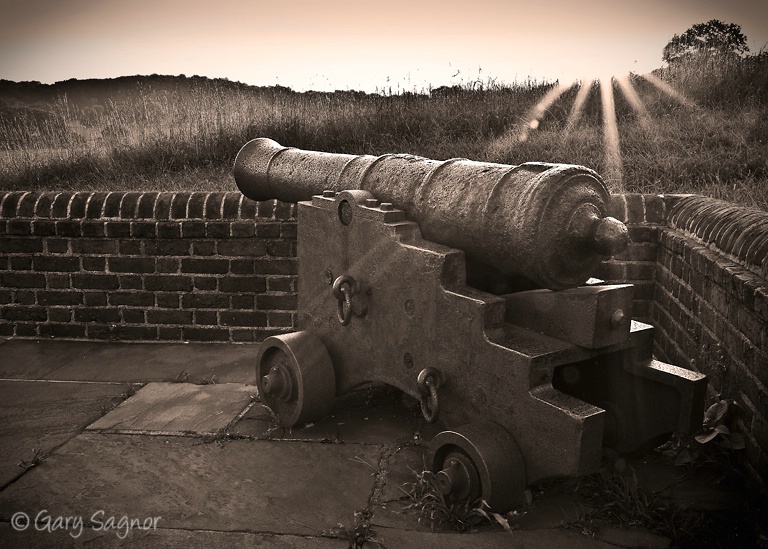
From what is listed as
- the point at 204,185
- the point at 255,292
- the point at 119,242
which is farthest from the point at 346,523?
the point at 204,185

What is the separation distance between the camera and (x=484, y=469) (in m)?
2.81

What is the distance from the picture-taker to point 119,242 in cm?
555

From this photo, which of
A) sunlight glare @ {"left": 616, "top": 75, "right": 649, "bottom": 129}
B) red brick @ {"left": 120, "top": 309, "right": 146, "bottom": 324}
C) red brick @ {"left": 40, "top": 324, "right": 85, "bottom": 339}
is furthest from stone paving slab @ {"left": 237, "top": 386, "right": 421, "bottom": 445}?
sunlight glare @ {"left": 616, "top": 75, "right": 649, "bottom": 129}

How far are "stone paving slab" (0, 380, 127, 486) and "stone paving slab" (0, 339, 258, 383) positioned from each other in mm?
209

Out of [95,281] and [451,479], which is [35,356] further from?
[451,479]

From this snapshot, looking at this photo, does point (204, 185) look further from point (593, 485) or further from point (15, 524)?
point (593, 485)

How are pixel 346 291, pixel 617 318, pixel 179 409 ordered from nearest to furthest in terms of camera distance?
1. pixel 617 318
2. pixel 346 291
3. pixel 179 409

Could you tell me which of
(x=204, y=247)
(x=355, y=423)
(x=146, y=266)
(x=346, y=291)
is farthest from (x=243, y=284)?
(x=346, y=291)

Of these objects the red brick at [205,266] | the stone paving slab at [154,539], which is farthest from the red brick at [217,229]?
A: the stone paving slab at [154,539]

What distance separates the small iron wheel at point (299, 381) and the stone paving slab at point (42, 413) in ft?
3.54

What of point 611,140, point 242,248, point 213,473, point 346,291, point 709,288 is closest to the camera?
point 213,473

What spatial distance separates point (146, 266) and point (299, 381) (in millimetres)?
2406

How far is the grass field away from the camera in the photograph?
284 inches

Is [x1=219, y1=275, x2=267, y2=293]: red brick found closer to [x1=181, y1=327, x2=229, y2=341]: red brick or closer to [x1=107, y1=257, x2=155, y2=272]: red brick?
[x1=181, y1=327, x2=229, y2=341]: red brick
